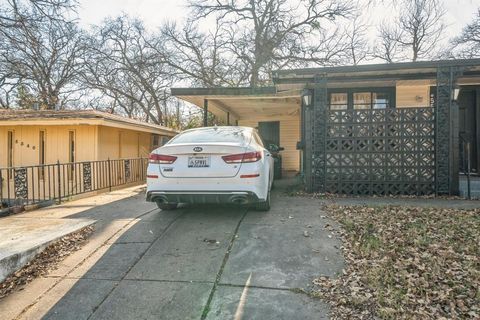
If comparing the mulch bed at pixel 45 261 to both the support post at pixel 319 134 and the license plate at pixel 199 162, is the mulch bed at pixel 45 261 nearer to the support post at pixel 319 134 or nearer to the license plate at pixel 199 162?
the license plate at pixel 199 162

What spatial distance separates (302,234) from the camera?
176 inches

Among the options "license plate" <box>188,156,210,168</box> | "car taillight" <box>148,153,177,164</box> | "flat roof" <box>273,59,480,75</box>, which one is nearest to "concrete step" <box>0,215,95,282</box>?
"car taillight" <box>148,153,177,164</box>

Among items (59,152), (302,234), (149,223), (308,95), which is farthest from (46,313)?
(59,152)

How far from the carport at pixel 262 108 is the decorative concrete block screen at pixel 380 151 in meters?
2.55

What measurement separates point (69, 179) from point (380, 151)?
9.75 meters

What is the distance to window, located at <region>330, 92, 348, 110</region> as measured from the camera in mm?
10398

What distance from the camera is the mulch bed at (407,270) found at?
2.75 m

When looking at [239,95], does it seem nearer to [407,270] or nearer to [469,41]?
[407,270]

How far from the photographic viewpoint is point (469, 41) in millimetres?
19719

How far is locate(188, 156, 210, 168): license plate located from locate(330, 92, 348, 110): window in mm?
6872

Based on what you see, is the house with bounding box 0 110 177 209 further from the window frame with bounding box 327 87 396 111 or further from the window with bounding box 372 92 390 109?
the window with bounding box 372 92 390 109

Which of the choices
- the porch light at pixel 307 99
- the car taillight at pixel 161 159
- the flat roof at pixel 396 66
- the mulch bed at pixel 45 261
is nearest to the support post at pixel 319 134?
the flat roof at pixel 396 66

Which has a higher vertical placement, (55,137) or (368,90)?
(368,90)

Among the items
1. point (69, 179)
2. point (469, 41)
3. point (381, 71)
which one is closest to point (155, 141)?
point (69, 179)
